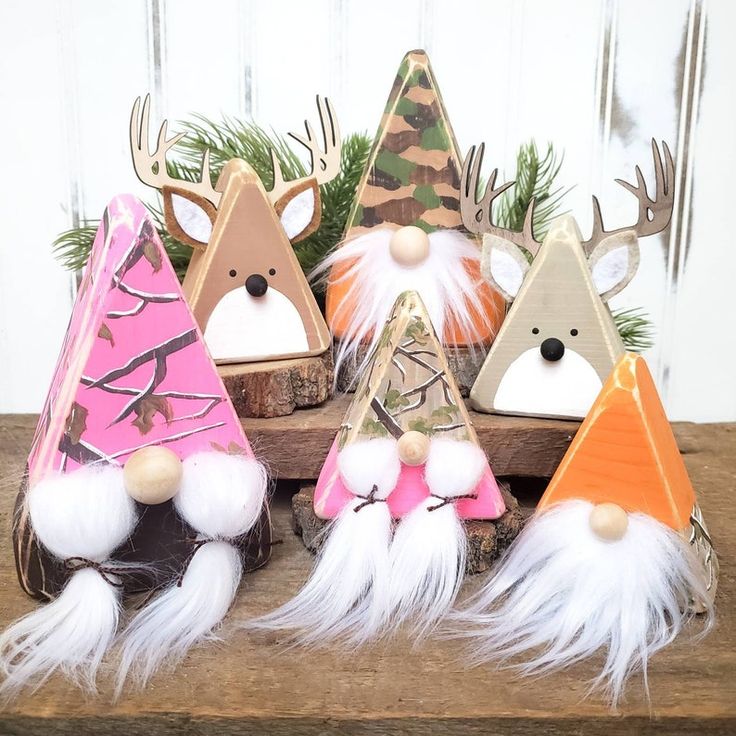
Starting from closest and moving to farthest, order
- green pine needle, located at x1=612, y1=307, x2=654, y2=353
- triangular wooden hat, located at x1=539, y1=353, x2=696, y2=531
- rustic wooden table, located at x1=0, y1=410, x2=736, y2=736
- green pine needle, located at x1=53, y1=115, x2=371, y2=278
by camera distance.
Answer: rustic wooden table, located at x1=0, y1=410, x2=736, y2=736 < triangular wooden hat, located at x1=539, y1=353, x2=696, y2=531 < green pine needle, located at x1=53, y1=115, x2=371, y2=278 < green pine needle, located at x1=612, y1=307, x2=654, y2=353

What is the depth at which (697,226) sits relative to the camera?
1127mm

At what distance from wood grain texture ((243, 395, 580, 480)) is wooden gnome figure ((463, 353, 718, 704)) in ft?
0.35

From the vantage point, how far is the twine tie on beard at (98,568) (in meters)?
0.58

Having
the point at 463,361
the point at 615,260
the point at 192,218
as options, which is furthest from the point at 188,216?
the point at 615,260

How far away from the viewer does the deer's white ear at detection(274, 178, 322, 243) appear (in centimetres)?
77

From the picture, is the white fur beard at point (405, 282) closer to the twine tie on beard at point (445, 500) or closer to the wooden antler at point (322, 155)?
the wooden antler at point (322, 155)

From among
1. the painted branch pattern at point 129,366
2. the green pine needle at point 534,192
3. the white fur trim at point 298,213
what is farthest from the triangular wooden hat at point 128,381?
the green pine needle at point 534,192

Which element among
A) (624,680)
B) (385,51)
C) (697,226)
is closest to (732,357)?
(697,226)

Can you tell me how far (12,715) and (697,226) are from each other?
Result: 3.49 feet

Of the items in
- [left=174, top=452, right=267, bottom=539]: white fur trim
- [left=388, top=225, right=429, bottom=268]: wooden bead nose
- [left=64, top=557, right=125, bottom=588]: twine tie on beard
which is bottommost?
[left=64, top=557, right=125, bottom=588]: twine tie on beard

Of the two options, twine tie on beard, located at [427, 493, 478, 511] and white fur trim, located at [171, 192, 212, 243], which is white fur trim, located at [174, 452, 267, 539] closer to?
twine tie on beard, located at [427, 493, 478, 511]

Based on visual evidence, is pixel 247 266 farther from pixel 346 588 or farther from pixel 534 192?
pixel 534 192

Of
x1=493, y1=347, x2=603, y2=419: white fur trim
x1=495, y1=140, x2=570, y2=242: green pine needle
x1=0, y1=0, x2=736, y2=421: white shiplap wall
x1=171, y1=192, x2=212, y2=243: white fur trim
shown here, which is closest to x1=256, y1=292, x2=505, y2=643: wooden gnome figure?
x1=493, y1=347, x2=603, y2=419: white fur trim

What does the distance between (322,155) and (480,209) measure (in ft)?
0.58
